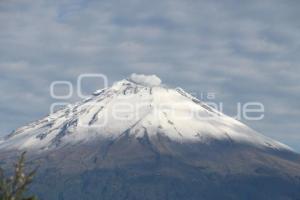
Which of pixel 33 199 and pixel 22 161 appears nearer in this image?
pixel 22 161

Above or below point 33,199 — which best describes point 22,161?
above

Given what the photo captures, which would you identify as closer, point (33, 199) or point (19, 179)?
point (19, 179)

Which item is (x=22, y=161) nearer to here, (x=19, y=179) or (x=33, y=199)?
(x=19, y=179)

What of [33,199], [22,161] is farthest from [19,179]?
[33,199]
